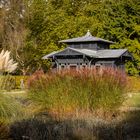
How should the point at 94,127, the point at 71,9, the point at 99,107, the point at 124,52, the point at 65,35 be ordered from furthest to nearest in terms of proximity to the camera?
the point at 71,9
the point at 65,35
the point at 124,52
the point at 99,107
the point at 94,127

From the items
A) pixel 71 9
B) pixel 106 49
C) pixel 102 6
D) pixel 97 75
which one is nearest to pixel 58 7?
pixel 71 9

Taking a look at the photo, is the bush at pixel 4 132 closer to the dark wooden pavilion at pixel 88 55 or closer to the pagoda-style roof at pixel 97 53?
the dark wooden pavilion at pixel 88 55

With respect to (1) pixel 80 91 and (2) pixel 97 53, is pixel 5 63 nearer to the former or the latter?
(1) pixel 80 91

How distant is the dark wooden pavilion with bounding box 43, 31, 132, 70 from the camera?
39.4m

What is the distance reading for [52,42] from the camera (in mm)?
45844

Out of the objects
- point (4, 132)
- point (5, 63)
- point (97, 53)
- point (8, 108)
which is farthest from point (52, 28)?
point (4, 132)

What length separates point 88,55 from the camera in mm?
38969

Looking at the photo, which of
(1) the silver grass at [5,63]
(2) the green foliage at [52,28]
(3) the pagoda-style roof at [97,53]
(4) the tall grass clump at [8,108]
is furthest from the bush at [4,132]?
(2) the green foliage at [52,28]

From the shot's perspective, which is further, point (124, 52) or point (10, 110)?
point (124, 52)

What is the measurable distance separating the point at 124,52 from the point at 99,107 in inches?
1099

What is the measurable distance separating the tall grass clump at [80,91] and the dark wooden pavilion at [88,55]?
2603 centimetres

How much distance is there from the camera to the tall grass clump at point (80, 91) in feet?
39.6

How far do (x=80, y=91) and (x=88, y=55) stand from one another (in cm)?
2695

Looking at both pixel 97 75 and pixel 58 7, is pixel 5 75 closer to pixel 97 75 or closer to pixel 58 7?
pixel 97 75
